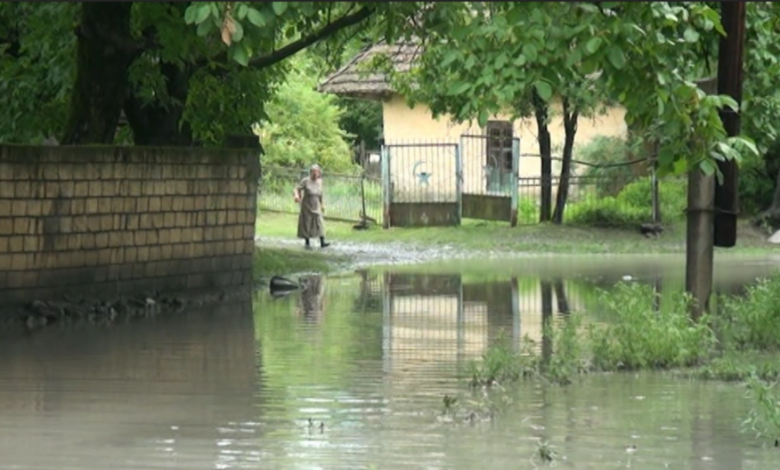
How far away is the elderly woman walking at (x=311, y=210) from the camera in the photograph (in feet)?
110

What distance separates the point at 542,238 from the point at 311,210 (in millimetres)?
4986

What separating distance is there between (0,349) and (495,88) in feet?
22.0

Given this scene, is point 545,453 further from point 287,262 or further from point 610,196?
point 610,196

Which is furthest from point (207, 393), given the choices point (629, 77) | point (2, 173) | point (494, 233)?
point (494, 233)

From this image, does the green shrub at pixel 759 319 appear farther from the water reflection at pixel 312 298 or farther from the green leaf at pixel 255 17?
the green leaf at pixel 255 17

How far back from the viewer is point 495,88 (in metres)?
10.9

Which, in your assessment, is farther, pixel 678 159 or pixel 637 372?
pixel 637 372

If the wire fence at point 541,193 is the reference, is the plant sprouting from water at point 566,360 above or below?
below

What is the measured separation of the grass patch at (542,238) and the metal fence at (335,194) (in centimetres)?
232

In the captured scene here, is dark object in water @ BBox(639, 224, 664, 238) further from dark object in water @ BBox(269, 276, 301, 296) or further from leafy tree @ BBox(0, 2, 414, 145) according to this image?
dark object in water @ BBox(269, 276, 301, 296)

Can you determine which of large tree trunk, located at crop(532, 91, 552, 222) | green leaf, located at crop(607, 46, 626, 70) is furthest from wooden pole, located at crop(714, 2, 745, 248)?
large tree trunk, located at crop(532, 91, 552, 222)

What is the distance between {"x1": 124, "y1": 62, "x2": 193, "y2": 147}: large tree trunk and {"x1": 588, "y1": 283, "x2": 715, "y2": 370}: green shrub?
9.42 meters

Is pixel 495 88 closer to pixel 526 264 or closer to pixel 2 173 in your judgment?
pixel 2 173

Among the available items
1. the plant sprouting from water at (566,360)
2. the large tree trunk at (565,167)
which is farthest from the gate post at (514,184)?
the plant sprouting from water at (566,360)
